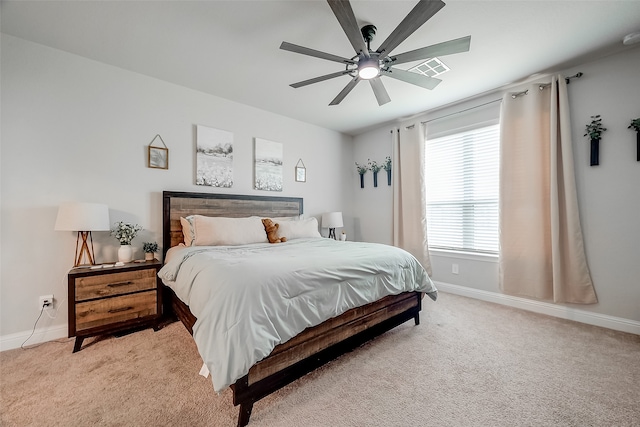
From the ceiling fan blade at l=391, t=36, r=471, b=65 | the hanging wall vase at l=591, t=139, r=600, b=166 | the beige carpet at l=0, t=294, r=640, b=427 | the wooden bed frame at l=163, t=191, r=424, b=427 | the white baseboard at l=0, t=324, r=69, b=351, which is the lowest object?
the beige carpet at l=0, t=294, r=640, b=427

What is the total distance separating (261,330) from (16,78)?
10.1 ft

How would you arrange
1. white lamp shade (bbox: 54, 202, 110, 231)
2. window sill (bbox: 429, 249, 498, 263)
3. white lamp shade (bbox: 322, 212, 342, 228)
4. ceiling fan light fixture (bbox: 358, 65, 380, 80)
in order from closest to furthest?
1. ceiling fan light fixture (bbox: 358, 65, 380, 80)
2. white lamp shade (bbox: 54, 202, 110, 231)
3. window sill (bbox: 429, 249, 498, 263)
4. white lamp shade (bbox: 322, 212, 342, 228)

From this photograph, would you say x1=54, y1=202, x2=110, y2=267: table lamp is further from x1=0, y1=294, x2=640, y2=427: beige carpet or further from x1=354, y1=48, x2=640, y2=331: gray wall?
x1=354, y1=48, x2=640, y2=331: gray wall

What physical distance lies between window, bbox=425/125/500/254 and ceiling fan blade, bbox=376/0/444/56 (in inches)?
90.7

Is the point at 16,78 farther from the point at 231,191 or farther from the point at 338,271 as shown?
the point at 338,271

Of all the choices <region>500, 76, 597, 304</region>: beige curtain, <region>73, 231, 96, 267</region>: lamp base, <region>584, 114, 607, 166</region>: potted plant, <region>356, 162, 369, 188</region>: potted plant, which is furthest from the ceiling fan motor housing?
<region>73, 231, 96, 267</region>: lamp base

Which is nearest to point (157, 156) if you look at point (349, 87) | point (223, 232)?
point (223, 232)

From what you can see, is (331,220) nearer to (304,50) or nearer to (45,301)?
(304,50)

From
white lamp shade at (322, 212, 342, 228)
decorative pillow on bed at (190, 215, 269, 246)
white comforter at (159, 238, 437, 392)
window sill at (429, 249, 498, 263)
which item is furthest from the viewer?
white lamp shade at (322, 212, 342, 228)

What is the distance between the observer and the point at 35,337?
2.20 metres

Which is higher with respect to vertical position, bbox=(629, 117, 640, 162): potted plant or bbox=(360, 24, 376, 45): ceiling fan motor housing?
bbox=(360, 24, 376, 45): ceiling fan motor housing

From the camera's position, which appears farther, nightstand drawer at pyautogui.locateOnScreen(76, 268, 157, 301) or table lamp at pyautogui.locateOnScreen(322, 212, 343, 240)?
table lamp at pyautogui.locateOnScreen(322, 212, 343, 240)

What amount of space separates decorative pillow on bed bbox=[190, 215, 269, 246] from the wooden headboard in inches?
12.1

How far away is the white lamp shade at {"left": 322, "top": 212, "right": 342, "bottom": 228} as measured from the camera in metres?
4.16
